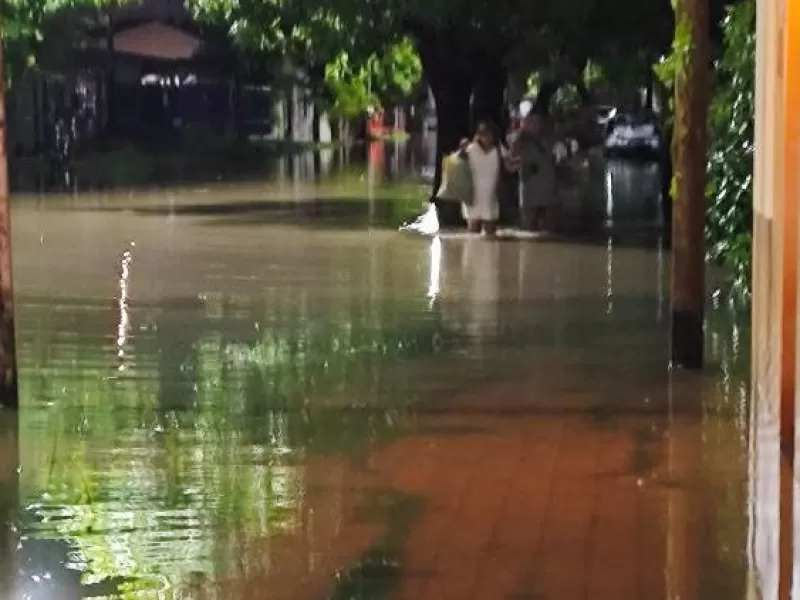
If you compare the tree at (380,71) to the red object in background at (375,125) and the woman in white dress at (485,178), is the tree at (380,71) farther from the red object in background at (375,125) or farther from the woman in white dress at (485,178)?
the red object in background at (375,125)

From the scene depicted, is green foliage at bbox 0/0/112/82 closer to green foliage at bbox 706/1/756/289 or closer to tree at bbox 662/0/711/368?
green foliage at bbox 706/1/756/289

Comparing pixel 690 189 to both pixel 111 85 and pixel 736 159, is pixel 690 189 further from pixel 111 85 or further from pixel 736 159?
pixel 111 85

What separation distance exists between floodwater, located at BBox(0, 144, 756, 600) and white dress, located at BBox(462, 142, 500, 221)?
4.07 meters

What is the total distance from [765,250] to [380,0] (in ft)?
45.2

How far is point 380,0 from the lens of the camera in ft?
81.8

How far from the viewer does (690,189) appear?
39.9 ft

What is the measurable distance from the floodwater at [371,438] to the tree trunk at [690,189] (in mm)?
304

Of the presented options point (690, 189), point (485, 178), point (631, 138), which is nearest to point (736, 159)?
point (690, 189)

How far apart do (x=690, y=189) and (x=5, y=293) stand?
478cm

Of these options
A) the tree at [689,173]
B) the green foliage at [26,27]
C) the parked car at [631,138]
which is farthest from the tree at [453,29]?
the parked car at [631,138]

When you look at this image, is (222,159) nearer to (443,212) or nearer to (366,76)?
(366,76)

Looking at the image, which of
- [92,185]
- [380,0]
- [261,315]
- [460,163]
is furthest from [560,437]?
[92,185]

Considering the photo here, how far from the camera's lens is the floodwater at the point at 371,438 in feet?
24.8

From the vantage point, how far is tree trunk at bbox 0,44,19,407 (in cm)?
1078
